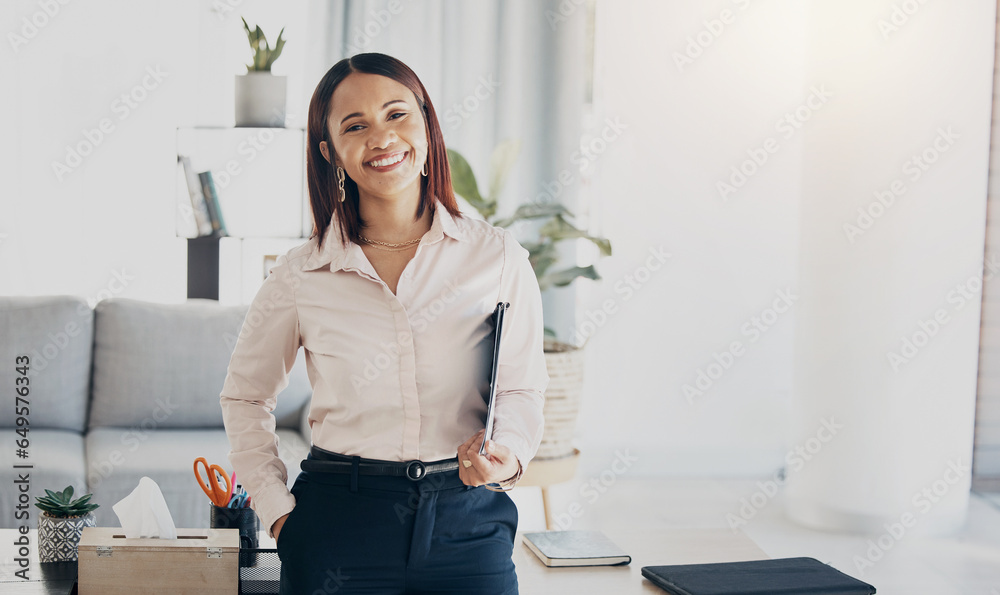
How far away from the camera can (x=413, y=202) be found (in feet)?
4.31

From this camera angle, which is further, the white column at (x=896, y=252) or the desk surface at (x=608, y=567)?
the white column at (x=896, y=252)

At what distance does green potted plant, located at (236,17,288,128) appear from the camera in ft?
10.3

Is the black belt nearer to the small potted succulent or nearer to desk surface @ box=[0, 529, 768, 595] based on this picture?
desk surface @ box=[0, 529, 768, 595]

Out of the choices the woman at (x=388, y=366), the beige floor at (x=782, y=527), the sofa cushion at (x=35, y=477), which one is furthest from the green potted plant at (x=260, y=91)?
the woman at (x=388, y=366)

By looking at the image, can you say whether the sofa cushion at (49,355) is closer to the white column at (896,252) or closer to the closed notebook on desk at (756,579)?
the closed notebook on desk at (756,579)

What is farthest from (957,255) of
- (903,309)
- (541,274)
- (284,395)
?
(284,395)

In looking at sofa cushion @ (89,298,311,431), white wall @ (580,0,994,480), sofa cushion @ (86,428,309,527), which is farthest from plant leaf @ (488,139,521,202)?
sofa cushion @ (86,428,309,527)

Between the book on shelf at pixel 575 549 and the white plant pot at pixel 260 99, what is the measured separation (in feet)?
6.62

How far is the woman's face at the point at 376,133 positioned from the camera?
1.23 metres

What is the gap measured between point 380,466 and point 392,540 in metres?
0.10

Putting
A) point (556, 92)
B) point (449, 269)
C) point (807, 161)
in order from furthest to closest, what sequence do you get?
point (556, 92) → point (807, 161) → point (449, 269)

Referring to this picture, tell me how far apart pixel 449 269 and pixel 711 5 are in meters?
2.83

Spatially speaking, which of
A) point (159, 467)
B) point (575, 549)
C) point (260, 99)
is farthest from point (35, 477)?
point (575, 549)

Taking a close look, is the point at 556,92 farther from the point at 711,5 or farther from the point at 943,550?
the point at 943,550
